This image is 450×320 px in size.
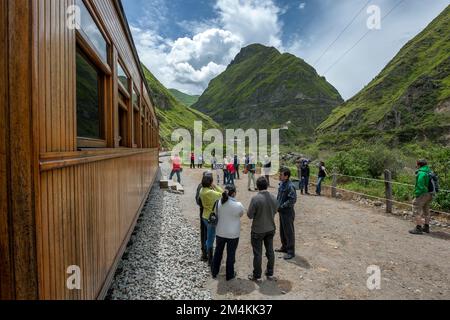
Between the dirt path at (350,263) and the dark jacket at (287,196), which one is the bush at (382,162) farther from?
the dark jacket at (287,196)

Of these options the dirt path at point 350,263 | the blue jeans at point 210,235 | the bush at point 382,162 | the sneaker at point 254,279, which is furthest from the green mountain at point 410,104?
the blue jeans at point 210,235

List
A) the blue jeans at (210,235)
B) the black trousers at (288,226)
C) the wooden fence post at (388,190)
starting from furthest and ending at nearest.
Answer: the wooden fence post at (388,190) → the black trousers at (288,226) → the blue jeans at (210,235)

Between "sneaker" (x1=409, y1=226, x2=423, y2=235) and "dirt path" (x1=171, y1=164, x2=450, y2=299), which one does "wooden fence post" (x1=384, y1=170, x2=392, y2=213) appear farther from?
"sneaker" (x1=409, y1=226, x2=423, y2=235)

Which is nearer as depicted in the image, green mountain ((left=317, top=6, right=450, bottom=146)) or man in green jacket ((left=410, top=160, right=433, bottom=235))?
man in green jacket ((left=410, top=160, right=433, bottom=235))

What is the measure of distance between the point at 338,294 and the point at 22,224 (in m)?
4.27

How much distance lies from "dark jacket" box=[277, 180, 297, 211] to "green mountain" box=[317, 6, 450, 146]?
3980cm

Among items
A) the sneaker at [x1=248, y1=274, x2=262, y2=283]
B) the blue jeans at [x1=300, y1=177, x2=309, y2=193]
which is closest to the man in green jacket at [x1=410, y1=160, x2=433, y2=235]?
the sneaker at [x1=248, y1=274, x2=262, y2=283]

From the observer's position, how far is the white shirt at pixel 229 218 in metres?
4.38

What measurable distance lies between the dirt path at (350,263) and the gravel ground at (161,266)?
1.36 ft

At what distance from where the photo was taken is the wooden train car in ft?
5.07
